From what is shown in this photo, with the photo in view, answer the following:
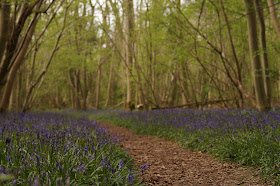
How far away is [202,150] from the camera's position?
219 inches

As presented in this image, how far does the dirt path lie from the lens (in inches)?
143

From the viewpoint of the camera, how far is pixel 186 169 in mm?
4367

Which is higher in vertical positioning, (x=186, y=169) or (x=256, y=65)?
(x=256, y=65)

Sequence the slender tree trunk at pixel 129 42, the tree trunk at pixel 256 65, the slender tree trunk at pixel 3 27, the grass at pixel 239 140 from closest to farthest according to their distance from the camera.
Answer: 1. the grass at pixel 239 140
2. the slender tree trunk at pixel 3 27
3. the tree trunk at pixel 256 65
4. the slender tree trunk at pixel 129 42

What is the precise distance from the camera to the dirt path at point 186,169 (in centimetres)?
364

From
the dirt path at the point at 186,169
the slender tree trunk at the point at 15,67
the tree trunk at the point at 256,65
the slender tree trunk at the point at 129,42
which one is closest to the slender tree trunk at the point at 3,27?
the slender tree trunk at the point at 15,67

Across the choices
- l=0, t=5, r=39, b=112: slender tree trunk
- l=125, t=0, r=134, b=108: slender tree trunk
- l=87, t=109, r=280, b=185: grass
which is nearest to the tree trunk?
l=87, t=109, r=280, b=185: grass

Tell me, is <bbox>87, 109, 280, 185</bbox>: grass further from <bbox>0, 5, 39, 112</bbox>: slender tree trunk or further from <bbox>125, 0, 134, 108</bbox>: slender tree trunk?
<bbox>125, 0, 134, 108</bbox>: slender tree trunk

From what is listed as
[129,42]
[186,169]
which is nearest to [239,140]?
[186,169]

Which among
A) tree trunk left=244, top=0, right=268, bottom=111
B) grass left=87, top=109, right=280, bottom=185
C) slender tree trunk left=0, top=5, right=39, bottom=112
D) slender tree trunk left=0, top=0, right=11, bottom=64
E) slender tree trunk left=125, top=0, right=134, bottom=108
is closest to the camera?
grass left=87, top=109, right=280, bottom=185

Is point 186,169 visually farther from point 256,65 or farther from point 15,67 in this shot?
point 15,67

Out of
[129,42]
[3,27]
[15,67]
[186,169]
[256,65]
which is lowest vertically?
[186,169]

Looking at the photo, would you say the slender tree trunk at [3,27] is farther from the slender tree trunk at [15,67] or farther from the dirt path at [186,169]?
the dirt path at [186,169]

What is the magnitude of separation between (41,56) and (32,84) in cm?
879
